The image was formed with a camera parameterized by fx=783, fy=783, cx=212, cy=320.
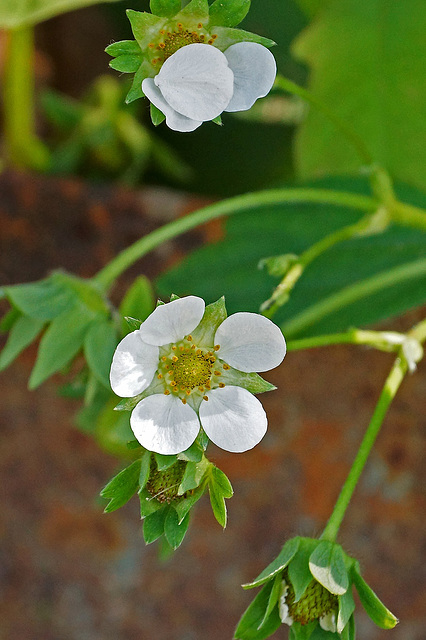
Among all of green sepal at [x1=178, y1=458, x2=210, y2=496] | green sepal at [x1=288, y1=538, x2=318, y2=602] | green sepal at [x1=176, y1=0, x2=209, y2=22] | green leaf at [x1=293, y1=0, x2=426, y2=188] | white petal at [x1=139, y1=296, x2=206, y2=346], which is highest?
green leaf at [x1=293, y1=0, x2=426, y2=188]

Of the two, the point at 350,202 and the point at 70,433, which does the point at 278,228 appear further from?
the point at 70,433

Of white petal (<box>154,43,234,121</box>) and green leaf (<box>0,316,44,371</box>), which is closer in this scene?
white petal (<box>154,43,234,121</box>)

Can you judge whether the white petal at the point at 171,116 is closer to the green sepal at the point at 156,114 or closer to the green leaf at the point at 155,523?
the green sepal at the point at 156,114

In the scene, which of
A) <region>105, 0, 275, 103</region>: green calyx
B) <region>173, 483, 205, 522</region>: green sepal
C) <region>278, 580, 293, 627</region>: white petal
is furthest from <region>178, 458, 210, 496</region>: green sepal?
<region>105, 0, 275, 103</region>: green calyx

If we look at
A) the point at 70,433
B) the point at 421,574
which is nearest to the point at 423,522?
the point at 421,574

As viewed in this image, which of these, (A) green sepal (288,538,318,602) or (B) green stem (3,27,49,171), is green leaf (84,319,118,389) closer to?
(A) green sepal (288,538,318,602)

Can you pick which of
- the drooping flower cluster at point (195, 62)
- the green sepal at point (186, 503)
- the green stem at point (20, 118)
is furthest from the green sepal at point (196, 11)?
the green stem at point (20, 118)
